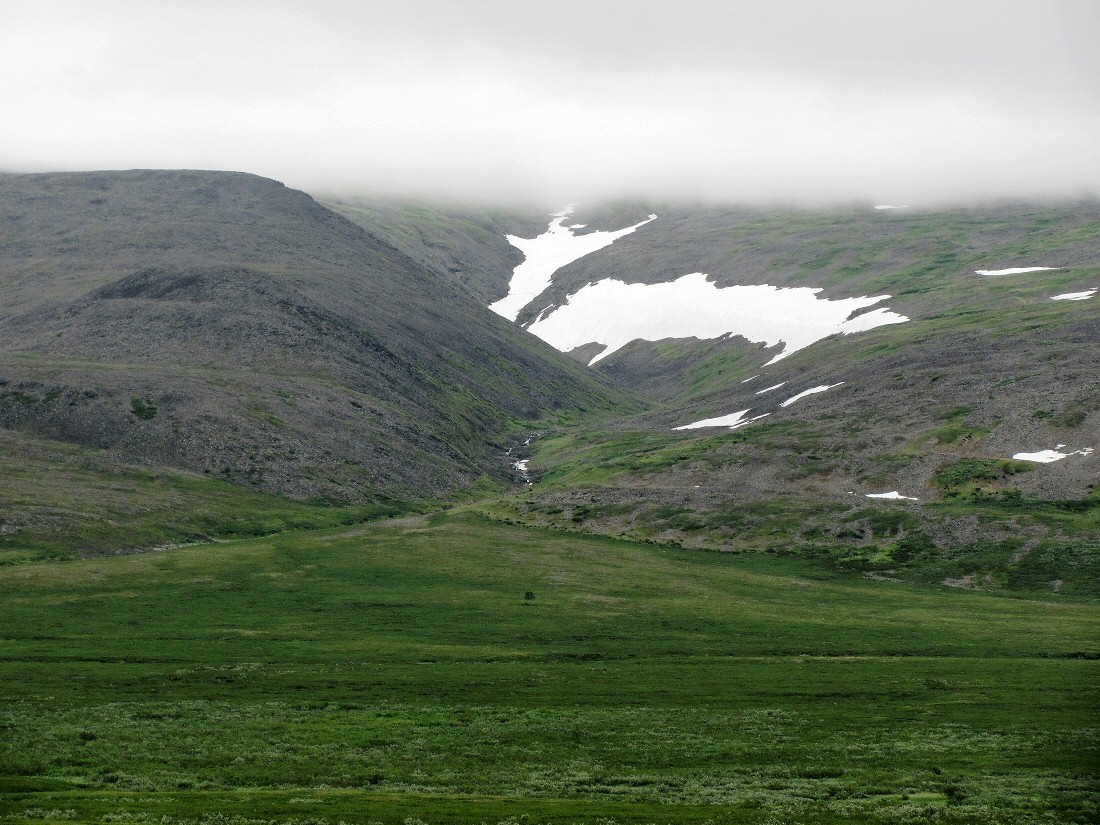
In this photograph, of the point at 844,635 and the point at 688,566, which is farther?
the point at 688,566

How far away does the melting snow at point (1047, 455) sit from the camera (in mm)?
127875

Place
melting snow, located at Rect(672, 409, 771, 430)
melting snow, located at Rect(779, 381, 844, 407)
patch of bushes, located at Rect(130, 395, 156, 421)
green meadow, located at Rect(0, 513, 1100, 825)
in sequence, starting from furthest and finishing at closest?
1. melting snow, located at Rect(779, 381, 844, 407)
2. melting snow, located at Rect(672, 409, 771, 430)
3. patch of bushes, located at Rect(130, 395, 156, 421)
4. green meadow, located at Rect(0, 513, 1100, 825)

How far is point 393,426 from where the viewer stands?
562 feet

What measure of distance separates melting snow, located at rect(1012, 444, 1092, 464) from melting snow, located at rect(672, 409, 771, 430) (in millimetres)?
46951

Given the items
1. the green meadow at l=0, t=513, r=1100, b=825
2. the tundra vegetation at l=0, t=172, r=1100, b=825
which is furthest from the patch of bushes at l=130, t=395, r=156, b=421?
the green meadow at l=0, t=513, r=1100, b=825

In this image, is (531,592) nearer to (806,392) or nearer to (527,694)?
(527,694)

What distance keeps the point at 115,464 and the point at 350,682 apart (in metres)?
85.5

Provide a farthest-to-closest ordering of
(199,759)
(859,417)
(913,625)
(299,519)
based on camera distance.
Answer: (859,417)
(299,519)
(913,625)
(199,759)

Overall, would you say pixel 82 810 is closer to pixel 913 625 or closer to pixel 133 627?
pixel 133 627

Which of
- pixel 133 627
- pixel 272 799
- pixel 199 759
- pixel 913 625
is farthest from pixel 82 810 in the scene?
pixel 913 625

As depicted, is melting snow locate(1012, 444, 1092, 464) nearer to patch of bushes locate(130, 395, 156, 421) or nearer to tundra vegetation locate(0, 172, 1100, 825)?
tundra vegetation locate(0, 172, 1100, 825)

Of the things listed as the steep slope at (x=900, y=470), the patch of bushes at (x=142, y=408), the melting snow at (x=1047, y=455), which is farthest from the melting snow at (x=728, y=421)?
the patch of bushes at (x=142, y=408)

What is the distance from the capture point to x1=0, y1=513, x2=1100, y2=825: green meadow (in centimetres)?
4116

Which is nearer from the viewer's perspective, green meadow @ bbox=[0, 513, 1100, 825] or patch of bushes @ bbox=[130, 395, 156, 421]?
green meadow @ bbox=[0, 513, 1100, 825]
